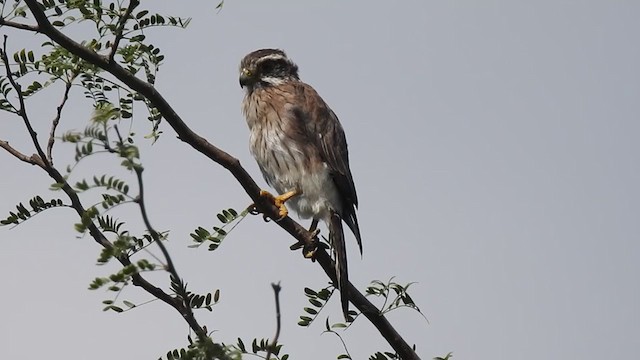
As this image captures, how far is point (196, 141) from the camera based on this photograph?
4066 mm

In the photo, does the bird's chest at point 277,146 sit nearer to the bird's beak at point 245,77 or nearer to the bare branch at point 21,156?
the bird's beak at point 245,77

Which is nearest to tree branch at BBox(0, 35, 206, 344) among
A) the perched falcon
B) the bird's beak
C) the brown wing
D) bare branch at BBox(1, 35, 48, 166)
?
bare branch at BBox(1, 35, 48, 166)

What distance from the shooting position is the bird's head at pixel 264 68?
8.27m

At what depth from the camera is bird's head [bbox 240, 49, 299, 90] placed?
27.1 ft

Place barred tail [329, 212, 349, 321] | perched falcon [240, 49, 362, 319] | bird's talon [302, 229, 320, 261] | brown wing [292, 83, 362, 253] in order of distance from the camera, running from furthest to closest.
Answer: brown wing [292, 83, 362, 253]
perched falcon [240, 49, 362, 319]
bird's talon [302, 229, 320, 261]
barred tail [329, 212, 349, 321]

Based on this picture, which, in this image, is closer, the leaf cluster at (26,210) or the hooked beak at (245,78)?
the leaf cluster at (26,210)

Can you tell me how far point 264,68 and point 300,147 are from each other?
3.98 ft

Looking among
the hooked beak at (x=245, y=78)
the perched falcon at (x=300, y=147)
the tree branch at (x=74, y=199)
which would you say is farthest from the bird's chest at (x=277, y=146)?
the tree branch at (x=74, y=199)

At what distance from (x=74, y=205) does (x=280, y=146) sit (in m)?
3.39

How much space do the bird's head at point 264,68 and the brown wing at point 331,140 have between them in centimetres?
28

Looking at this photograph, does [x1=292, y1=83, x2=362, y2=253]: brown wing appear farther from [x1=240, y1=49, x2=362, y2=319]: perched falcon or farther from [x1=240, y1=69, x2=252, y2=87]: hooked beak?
[x1=240, y1=69, x2=252, y2=87]: hooked beak

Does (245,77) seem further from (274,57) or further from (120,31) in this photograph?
(120,31)

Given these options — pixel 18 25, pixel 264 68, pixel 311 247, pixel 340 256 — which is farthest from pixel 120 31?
pixel 264 68

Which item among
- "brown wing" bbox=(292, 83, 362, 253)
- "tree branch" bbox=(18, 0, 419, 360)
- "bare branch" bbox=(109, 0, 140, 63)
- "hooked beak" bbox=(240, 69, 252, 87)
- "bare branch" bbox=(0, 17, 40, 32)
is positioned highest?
"hooked beak" bbox=(240, 69, 252, 87)
